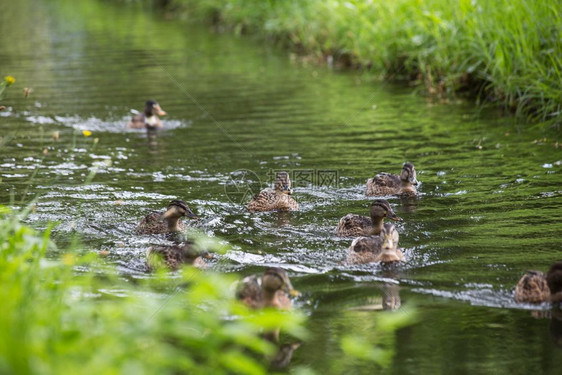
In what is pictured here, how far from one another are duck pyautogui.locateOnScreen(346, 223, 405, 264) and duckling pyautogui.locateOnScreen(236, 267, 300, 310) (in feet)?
3.84

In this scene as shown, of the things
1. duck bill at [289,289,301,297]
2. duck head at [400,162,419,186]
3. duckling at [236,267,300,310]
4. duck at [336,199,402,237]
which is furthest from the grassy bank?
duckling at [236,267,300,310]

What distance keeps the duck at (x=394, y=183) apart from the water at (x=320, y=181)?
0.56 ft

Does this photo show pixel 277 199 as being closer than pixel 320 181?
Yes

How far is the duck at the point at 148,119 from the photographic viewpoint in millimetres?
14375

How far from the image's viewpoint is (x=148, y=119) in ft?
47.4

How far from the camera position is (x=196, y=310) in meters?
6.22

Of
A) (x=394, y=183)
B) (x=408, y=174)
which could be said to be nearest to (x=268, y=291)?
(x=394, y=183)

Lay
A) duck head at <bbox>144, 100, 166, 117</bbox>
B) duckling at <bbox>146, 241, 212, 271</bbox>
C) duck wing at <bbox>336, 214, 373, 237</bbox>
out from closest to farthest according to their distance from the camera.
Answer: duckling at <bbox>146, 241, 212, 271</bbox>, duck wing at <bbox>336, 214, 373, 237</bbox>, duck head at <bbox>144, 100, 166, 117</bbox>

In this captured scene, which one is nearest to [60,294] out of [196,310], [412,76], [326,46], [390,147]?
[196,310]

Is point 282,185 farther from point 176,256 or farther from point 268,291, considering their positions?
point 268,291

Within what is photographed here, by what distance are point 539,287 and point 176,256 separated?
10.5 feet

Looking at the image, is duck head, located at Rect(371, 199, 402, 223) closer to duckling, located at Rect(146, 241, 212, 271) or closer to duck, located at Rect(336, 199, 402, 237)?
duck, located at Rect(336, 199, 402, 237)

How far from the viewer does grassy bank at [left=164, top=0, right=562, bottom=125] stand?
13.2 meters

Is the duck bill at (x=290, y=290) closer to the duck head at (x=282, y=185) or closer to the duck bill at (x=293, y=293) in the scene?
the duck bill at (x=293, y=293)
